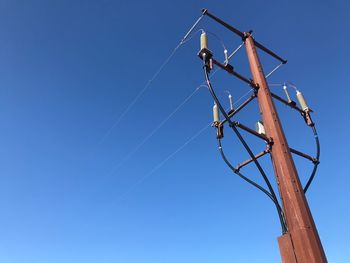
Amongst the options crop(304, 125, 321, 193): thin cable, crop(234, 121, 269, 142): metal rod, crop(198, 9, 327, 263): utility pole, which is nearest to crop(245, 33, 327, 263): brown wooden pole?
crop(198, 9, 327, 263): utility pole

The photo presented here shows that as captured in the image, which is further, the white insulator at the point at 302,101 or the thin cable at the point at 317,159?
the white insulator at the point at 302,101

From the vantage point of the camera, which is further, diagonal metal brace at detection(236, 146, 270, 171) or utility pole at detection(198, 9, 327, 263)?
diagonal metal brace at detection(236, 146, 270, 171)

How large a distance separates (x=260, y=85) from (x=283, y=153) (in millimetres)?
1534

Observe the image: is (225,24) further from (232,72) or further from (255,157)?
(255,157)

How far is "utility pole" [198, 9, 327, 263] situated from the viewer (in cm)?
352

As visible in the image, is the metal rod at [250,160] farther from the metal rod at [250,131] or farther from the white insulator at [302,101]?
the white insulator at [302,101]

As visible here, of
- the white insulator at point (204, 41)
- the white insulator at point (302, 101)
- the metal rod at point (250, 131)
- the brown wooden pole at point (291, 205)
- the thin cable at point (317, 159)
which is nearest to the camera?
the brown wooden pole at point (291, 205)

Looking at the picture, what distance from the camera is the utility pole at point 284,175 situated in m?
3.52

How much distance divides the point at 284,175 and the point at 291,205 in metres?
0.45

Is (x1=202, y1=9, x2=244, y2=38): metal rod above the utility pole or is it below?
above

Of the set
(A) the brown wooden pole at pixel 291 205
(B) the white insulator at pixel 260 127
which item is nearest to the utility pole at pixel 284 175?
(A) the brown wooden pole at pixel 291 205

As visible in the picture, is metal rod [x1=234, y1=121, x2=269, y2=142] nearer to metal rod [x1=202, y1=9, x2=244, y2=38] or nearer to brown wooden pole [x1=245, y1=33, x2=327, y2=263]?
brown wooden pole [x1=245, y1=33, x2=327, y2=263]

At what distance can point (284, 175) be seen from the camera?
4.09 metres

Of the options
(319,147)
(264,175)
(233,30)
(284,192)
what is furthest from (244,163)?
(233,30)
